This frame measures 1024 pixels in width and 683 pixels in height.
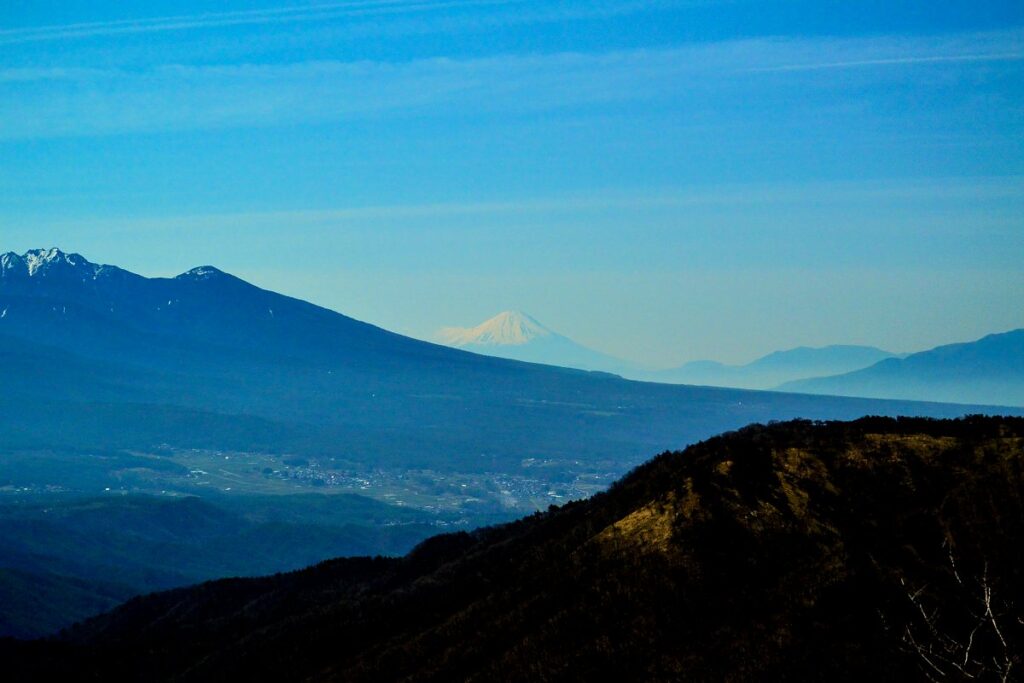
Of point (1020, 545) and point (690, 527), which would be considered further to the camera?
point (690, 527)

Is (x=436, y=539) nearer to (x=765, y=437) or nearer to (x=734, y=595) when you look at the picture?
(x=765, y=437)

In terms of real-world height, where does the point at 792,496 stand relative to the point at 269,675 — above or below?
above

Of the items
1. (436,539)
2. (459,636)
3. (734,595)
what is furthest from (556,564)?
(436,539)

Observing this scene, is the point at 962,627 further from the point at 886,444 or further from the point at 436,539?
the point at 436,539

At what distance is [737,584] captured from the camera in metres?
54.8

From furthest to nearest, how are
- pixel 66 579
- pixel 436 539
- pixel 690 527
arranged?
pixel 66 579 < pixel 436 539 < pixel 690 527

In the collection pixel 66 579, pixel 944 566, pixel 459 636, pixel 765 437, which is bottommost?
pixel 66 579

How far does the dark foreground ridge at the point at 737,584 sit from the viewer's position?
4991 cm

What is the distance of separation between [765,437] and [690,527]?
11655mm

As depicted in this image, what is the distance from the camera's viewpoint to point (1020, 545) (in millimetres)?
54469

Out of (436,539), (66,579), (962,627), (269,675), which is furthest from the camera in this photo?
(66,579)

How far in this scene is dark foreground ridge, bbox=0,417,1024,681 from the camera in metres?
49.9

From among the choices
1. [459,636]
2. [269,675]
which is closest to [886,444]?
[459,636]

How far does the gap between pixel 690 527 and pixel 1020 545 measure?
45.8ft
